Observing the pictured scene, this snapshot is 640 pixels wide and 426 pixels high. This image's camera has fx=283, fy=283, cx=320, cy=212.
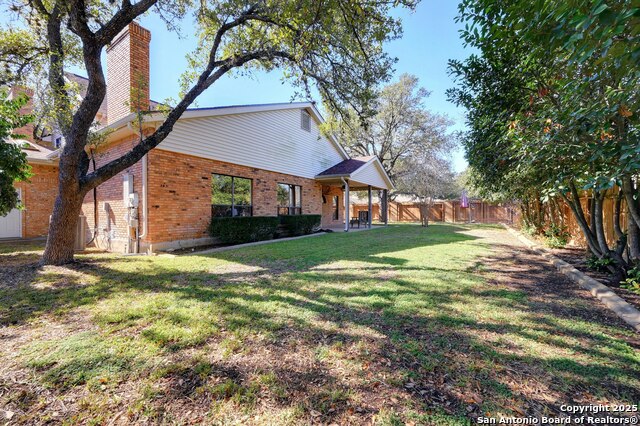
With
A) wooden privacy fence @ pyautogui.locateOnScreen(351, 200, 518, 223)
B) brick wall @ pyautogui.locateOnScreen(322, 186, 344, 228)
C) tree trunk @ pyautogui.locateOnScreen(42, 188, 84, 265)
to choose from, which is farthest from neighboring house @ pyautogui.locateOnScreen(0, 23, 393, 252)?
wooden privacy fence @ pyautogui.locateOnScreen(351, 200, 518, 223)

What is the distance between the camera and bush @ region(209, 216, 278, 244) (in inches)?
375

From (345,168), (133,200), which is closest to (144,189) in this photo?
(133,200)

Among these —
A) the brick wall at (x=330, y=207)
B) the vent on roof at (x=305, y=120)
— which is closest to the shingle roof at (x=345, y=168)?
the brick wall at (x=330, y=207)

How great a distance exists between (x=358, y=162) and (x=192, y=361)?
15056mm

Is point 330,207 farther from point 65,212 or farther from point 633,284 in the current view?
point 633,284

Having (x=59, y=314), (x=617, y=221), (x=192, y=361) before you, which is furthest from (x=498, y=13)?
(x=59, y=314)

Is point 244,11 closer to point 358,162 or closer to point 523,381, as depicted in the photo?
point 523,381

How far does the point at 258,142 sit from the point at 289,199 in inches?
127

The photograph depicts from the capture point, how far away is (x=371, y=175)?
17.1 m

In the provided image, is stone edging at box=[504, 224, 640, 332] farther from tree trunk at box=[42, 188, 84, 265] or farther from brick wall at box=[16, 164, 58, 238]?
brick wall at box=[16, 164, 58, 238]

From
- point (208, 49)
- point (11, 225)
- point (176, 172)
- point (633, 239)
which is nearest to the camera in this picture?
point (633, 239)

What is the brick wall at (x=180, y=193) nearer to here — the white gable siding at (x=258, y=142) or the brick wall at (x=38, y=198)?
the white gable siding at (x=258, y=142)

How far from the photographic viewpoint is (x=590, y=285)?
4633 millimetres

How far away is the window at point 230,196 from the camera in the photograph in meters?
10.0
